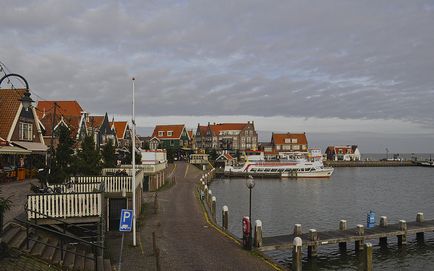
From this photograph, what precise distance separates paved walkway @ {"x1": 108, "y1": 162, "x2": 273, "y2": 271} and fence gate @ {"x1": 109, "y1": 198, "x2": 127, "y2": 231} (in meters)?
1.43

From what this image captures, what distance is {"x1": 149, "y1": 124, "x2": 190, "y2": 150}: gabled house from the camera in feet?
442

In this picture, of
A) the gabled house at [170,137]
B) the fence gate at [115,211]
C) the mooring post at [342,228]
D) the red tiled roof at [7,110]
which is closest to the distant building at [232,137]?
the gabled house at [170,137]

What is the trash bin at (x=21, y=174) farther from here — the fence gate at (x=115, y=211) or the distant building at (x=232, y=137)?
the distant building at (x=232, y=137)

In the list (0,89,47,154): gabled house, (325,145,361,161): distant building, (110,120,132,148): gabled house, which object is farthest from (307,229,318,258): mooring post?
(325,145,361,161): distant building

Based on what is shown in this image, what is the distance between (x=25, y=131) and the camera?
3900 cm

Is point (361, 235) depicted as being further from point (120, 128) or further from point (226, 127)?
point (226, 127)

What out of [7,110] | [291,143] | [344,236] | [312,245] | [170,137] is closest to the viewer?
[312,245]

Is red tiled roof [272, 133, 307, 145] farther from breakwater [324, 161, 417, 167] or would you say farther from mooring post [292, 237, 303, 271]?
mooring post [292, 237, 303, 271]

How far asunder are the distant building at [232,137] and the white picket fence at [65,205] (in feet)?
461

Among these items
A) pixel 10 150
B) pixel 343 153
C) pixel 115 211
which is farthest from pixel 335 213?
pixel 343 153

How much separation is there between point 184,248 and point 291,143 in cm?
14468

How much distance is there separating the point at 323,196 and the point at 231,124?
341 feet

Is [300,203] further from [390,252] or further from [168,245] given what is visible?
[168,245]

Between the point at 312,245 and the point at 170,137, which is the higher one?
the point at 170,137
